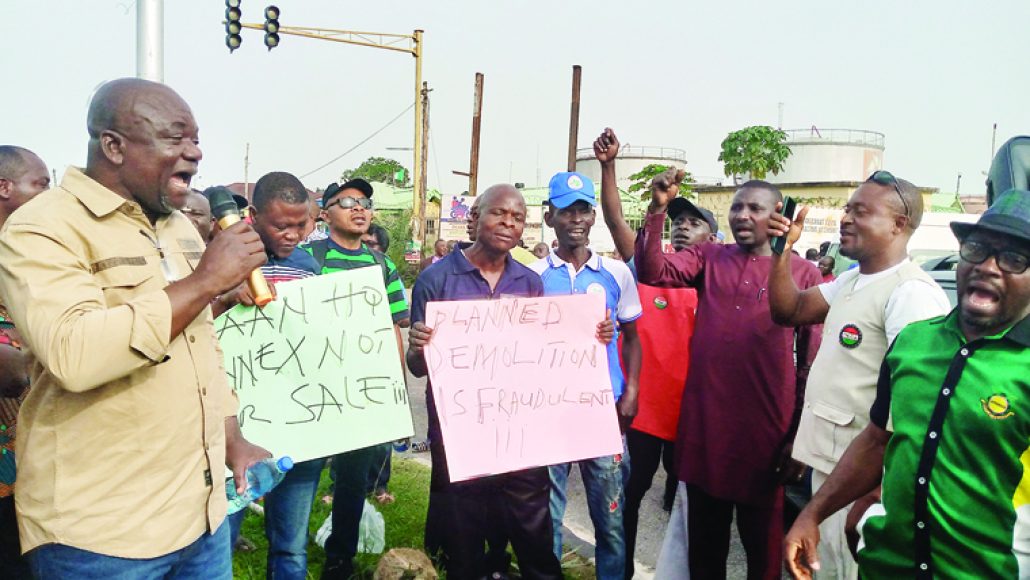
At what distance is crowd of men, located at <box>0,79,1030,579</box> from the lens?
180cm

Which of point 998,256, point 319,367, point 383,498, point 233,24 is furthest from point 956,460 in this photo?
point 233,24

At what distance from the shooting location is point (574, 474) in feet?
21.1

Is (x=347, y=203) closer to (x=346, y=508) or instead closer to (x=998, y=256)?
(x=346, y=508)

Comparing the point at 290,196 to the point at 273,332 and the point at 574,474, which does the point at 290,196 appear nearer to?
the point at 273,332

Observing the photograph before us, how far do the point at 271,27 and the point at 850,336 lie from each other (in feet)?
43.4

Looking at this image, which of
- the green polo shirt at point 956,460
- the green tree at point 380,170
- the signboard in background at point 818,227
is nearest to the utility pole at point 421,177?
the signboard in background at point 818,227

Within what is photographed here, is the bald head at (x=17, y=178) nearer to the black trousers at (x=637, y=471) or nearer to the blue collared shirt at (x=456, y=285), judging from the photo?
the blue collared shirt at (x=456, y=285)

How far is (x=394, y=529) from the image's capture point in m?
4.80

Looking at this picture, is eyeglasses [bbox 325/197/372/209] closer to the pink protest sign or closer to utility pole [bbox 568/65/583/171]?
the pink protest sign

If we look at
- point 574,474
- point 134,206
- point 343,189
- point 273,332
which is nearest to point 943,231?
point 574,474

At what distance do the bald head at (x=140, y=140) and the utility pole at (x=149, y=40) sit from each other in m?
4.09

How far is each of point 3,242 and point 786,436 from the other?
3004mm

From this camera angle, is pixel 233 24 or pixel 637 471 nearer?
pixel 637 471

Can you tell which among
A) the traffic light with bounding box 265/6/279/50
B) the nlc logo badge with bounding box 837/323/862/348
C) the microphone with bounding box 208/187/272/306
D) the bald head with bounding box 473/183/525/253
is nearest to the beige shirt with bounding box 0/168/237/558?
the microphone with bounding box 208/187/272/306
